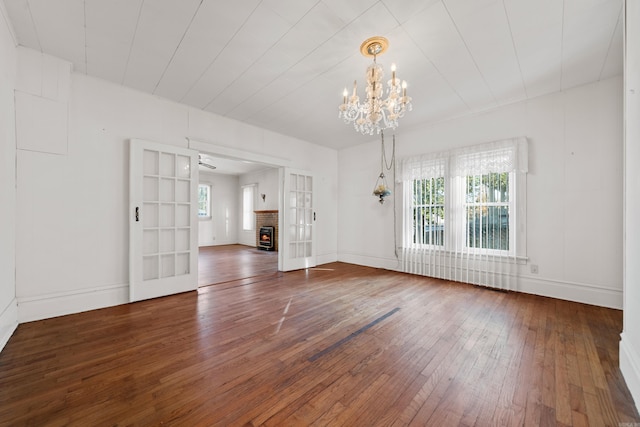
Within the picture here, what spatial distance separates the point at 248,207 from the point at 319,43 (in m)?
Answer: 7.77

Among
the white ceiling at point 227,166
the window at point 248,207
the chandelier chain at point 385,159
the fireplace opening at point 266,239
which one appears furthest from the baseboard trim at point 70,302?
the window at point 248,207

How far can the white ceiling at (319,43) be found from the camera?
2.00m

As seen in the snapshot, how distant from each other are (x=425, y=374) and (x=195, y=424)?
1.47 meters

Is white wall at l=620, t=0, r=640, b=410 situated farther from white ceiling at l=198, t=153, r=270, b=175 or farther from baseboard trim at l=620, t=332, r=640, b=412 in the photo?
white ceiling at l=198, t=153, r=270, b=175

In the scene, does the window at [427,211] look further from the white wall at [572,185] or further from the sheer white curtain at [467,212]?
the white wall at [572,185]

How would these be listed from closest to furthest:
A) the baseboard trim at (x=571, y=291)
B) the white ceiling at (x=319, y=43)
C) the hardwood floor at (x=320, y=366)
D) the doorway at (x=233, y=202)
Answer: the hardwood floor at (x=320, y=366) < the white ceiling at (x=319, y=43) < the baseboard trim at (x=571, y=291) < the doorway at (x=233, y=202)

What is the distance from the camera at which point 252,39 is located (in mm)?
2346

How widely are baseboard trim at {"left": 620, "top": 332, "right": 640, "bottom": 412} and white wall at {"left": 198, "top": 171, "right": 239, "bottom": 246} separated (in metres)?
9.54

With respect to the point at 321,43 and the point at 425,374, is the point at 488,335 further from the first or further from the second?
Result: the point at 321,43

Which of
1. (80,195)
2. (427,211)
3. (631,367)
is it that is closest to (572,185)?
(427,211)

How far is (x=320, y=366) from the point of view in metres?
1.84

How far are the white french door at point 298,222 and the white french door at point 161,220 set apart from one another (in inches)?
68.9

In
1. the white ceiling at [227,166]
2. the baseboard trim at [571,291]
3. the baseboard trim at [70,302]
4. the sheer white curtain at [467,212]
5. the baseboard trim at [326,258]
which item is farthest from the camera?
the white ceiling at [227,166]

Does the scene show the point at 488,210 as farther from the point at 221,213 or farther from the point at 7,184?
the point at 221,213
